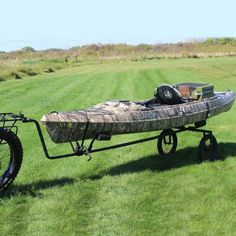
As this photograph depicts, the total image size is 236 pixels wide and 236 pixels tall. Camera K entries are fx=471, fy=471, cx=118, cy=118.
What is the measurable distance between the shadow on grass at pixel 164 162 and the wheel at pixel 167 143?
174mm

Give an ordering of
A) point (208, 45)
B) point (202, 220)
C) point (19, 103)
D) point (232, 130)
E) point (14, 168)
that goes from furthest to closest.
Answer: point (208, 45) → point (19, 103) → point (232, 130) → point (14, 168) → point (202, 220)

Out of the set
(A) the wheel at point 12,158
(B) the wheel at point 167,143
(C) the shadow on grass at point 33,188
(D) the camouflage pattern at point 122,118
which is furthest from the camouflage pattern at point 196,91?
(A) the wheel at point 12,158

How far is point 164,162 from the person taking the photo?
9859 mm

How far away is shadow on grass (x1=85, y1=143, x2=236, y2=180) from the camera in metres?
9.16

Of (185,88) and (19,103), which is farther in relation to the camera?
(19,103)

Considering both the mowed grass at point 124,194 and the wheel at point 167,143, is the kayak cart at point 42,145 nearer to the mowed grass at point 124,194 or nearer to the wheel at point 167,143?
the wheel at point 167,143

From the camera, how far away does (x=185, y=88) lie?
11.3m

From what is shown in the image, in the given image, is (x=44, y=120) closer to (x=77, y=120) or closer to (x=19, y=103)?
(x=77, y=120)

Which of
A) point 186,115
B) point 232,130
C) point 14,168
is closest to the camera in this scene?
point 14,168

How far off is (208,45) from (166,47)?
30.2 ft

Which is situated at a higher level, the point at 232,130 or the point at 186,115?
the point at 186,115

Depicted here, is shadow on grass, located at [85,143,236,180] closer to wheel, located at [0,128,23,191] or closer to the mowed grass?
the mowed grass

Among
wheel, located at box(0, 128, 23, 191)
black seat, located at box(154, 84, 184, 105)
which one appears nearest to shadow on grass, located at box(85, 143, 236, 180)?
black seat, located at box(154, 84, 184, 105)

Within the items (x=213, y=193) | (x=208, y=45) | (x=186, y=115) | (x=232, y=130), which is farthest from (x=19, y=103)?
(x=208, y=45)
